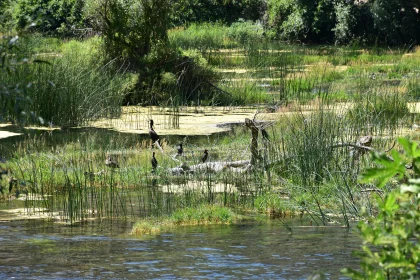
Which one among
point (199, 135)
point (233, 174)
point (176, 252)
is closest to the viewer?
point (176, 252)

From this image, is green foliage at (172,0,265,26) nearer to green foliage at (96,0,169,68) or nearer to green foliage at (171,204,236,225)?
green foliage at (96,0,169,68)

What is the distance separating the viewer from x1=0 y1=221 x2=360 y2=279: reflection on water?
661 cm

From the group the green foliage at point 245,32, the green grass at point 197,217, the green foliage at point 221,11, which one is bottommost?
the green grass at point 197,217

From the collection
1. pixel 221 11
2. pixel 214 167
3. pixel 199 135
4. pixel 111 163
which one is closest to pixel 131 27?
pixel 199 135

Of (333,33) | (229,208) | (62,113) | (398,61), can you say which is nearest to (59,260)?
(229,208)

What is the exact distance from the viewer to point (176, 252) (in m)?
7.29

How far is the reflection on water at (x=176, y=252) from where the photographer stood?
21.7 ft

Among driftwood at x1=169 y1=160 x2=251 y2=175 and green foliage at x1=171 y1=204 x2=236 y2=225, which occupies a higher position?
driftwood at x1=169 y1=160 x2=251 y2=175

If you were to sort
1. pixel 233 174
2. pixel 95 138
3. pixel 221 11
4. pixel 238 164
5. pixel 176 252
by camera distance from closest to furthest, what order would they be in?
pixel 176 252
pixel 233 174
pixel 238 164
pixel 95 138
pixel 221 11

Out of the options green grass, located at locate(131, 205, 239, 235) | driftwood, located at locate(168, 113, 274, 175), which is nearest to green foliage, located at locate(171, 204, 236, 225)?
green grass, located at locate(131, 205, 239, 235)

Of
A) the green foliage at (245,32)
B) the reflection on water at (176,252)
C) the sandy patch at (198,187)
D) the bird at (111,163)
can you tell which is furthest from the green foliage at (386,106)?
the green foliage at (245,32)

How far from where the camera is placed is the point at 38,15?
3982 millimetres

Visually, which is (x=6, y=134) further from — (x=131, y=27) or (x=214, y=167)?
(x=131, y=27)

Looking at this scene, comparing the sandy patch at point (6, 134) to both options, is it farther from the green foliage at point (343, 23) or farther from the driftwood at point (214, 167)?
the green foliage at point (343, 23)
